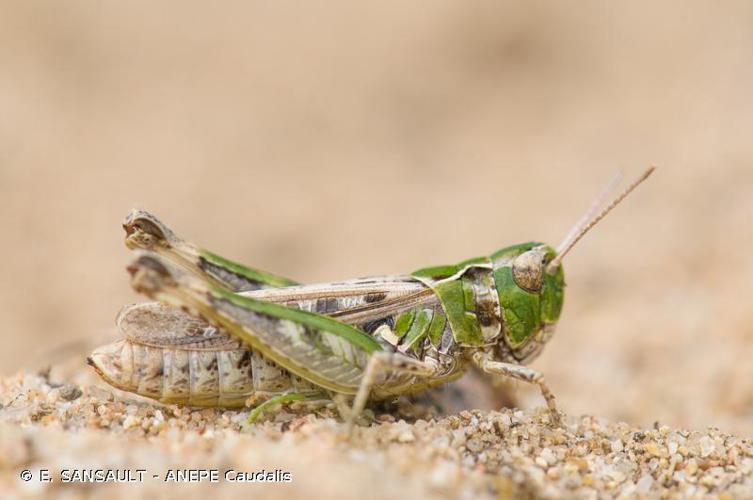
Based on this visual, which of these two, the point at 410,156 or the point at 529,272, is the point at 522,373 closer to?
the point at 529,272

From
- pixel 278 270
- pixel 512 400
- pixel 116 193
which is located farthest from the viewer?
pixel 116 193

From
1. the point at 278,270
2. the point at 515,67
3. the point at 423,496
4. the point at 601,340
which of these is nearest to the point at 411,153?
the point at 515,67

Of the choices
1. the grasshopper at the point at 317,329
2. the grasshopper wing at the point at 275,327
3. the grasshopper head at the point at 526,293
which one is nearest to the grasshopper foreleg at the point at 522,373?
the grasshopper at the point at 317,329

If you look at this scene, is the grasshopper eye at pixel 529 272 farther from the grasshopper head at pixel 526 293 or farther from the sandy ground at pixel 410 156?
the sandy ground at pixel 410 156

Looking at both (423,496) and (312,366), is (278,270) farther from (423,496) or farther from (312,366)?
(423,496)

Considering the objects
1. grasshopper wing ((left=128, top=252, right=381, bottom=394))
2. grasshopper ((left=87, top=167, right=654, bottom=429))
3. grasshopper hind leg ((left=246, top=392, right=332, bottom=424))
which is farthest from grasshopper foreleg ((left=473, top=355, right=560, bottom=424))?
grasshopper hind leg ((left=246, top=392, right=332, bottom=424))

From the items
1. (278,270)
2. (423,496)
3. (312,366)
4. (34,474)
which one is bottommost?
(423,496)

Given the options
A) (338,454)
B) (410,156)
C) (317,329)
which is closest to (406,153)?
(410,156)
